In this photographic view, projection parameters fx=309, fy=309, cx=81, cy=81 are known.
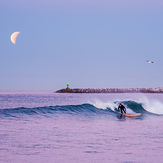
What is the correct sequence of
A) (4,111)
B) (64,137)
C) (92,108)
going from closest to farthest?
(64,137) < (4,111) < (92,108)

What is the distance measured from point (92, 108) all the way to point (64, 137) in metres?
21.2

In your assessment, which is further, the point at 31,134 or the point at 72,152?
the point at 31,134

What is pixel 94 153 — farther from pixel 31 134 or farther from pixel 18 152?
pixel 31 134

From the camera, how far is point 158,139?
14.2 m

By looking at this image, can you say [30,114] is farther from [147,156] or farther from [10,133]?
[147,156]

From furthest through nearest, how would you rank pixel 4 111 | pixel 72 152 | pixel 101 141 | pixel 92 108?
1. pixel 92 108
2. pixel 4 111
3. pixel 101 141
4. pixel 72 152

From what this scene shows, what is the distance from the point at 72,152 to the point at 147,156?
8.98 ft

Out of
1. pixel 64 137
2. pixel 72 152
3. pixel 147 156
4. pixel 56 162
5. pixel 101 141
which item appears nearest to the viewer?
pixel 56 162

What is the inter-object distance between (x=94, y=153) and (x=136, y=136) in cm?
443

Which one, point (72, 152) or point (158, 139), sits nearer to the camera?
point (72, 152)

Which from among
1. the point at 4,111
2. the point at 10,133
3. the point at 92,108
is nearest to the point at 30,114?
the point at 4,111

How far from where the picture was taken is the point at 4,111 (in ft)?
93.1

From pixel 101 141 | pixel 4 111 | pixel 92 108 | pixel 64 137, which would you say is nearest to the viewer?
pixel 101 141

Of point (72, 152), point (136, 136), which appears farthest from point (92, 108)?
point (72, 152)
